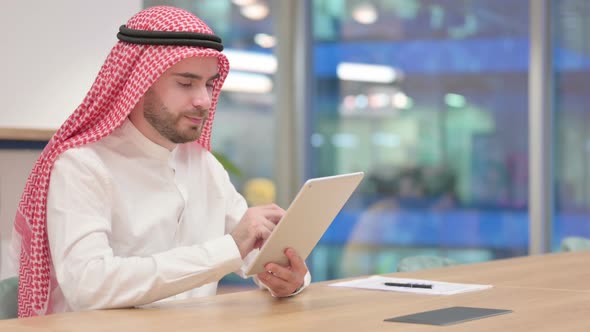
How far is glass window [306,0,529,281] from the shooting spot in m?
7.05

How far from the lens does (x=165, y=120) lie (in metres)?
2.65

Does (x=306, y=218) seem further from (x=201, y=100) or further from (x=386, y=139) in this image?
(x=386, y=139)

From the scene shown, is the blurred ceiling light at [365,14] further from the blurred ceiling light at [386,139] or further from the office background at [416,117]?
the blurred ceiling light at [386,139]

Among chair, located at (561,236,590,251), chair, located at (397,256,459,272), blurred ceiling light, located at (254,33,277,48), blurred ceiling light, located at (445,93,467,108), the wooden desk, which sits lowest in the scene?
chair, located at (561,236,590,251)

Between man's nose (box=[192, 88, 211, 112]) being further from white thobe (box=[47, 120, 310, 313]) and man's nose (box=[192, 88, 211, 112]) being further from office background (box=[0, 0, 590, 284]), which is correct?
office background (box=[0, 0, 590, 284])

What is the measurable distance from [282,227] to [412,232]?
16.9 ft

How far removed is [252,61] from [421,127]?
1384mm

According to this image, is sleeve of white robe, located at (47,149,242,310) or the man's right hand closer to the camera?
sleeve of white robe, located at (47,149,242,310)

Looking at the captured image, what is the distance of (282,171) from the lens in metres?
7.53

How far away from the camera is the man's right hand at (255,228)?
241 centimetres

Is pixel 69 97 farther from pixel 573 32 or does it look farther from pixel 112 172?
pixel 573 32

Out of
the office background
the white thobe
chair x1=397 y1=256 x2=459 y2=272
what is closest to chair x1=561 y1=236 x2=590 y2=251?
chair x1=397 y1=256 x2=459 y2=272

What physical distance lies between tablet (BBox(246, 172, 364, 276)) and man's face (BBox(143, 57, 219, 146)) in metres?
0.46

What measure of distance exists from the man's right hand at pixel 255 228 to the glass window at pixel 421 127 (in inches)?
191
